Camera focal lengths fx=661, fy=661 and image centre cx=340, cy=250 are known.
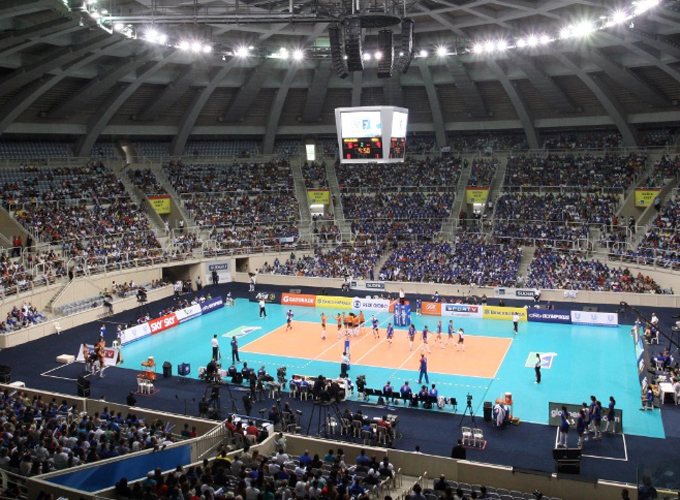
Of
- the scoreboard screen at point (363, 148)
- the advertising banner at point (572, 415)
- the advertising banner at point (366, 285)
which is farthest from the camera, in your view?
the advertising banner at point (366, 285)

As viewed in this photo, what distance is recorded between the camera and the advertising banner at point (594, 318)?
124 ft

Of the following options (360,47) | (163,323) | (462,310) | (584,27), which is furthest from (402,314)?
(584,27)

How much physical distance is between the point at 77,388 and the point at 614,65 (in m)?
39.0

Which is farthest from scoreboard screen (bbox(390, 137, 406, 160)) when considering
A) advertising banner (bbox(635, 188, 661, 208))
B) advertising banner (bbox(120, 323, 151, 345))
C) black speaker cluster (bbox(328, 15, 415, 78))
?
advertising banner (bbox(635, 188, 661, 208))

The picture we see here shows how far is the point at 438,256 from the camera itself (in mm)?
49844

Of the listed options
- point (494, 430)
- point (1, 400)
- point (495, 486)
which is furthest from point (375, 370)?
point (1, 400)

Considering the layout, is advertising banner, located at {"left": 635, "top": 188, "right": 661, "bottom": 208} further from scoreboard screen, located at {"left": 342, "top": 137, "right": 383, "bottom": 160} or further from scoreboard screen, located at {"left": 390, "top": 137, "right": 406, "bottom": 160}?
scoreboard screen, located at {"left": 342, "top": 137, "right": 383, "bottom": 160}

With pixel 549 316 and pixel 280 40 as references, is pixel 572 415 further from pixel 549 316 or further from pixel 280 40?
pixel 280 40

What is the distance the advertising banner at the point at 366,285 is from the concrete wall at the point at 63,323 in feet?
44.1

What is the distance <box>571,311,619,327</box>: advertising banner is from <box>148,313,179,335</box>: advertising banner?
77.8 ft

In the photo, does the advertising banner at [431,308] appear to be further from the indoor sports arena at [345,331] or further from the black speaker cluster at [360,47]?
the black speaker cluster at [360,47]

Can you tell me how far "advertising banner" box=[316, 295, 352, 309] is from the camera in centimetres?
4350

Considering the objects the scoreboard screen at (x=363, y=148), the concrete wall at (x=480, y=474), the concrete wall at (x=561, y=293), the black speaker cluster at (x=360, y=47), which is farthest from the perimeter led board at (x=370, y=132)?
the concrete wall at (x=480, y=474)

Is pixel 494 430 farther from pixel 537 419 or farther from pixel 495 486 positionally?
pixel 495 486
